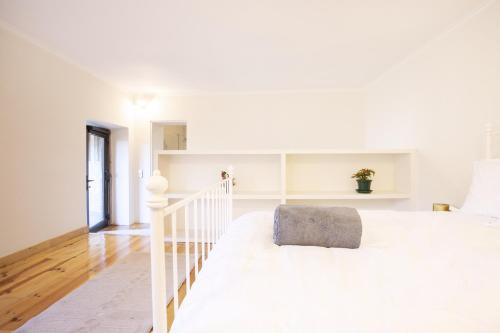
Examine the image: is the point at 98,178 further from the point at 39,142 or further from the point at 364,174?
the point at 364,174

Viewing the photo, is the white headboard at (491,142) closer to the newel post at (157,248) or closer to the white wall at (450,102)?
the white wall at (450,102)

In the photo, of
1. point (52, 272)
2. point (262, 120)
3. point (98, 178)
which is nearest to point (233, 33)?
point (262, 120)

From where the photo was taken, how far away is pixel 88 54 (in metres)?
2.99

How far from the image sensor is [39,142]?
9.08 feet

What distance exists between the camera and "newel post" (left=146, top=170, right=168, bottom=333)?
2.39 ft

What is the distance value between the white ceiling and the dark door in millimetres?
1020

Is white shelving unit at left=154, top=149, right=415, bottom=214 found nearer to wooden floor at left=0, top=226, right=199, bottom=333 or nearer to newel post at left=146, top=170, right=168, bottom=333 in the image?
wooden floor at left=0, top=226, right=199, bottom=333

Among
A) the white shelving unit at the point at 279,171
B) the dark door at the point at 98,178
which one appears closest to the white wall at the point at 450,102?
the white shelving unit at the point at 279,171

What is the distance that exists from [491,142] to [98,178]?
196 inches

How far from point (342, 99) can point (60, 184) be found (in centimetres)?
438

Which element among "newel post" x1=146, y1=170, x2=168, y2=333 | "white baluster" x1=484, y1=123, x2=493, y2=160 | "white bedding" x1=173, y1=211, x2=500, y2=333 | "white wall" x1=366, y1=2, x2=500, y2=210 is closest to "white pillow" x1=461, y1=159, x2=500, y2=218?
"white baluster" x1=484, y1=123, x2=493, y2=160

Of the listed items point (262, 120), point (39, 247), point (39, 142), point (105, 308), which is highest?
point (262, 120)

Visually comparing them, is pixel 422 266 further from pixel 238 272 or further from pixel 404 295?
pixel 238 272

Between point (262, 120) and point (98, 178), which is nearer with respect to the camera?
point (98, 178)
